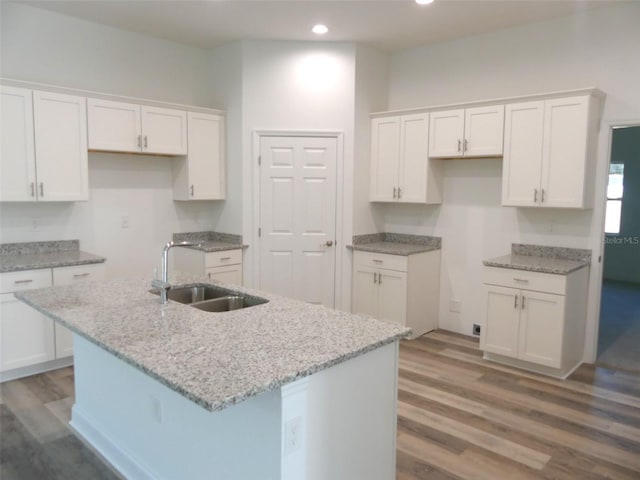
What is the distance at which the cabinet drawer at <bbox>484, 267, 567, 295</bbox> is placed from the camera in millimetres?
3717

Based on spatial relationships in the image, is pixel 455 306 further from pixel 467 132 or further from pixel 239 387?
pixel 239 387

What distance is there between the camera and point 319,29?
14.5 feet

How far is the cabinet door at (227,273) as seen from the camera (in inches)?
185

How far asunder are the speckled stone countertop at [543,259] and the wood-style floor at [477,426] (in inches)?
34.4

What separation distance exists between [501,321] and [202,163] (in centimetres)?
319

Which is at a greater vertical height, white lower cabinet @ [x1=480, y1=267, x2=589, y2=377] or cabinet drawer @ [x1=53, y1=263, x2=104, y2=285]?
cabinet drawer @ [x1=53, y1=263, x2=104, y2=285]

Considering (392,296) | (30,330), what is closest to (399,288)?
(392,296)

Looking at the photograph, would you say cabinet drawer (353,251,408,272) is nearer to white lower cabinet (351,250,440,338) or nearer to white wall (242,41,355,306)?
white lower cabinet (351,250,440,338)

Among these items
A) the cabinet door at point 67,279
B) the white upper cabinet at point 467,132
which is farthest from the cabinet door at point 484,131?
the cabinet door at point 67,279

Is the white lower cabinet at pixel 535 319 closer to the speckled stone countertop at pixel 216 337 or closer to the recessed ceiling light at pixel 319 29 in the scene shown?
the speckled stone countertop at pixel 216 337

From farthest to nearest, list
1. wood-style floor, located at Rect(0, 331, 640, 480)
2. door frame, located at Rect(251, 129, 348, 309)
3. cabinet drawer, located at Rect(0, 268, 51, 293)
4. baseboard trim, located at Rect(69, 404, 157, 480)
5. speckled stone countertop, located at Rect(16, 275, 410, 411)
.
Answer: door frame, located at Rect(251, 129, 348, 309) → cabinet drawer, located at Rect(0, 268, 51, 293) → wood-style floor, located at Rect(0, 331, 640, 480) → baseboard trim, located at Rect(69, 404, 157, 480) → speckled stone countertop, located at Rect(16, 275, 410, 411)

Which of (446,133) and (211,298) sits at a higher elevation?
(446,133)

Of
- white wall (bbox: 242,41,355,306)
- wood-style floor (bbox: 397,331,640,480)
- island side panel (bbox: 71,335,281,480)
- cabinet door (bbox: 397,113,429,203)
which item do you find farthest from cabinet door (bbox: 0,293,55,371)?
cabinet door (bbox: 397,113,429,203)

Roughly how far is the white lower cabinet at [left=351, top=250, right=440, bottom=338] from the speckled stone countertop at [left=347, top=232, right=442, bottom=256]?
5 cm
